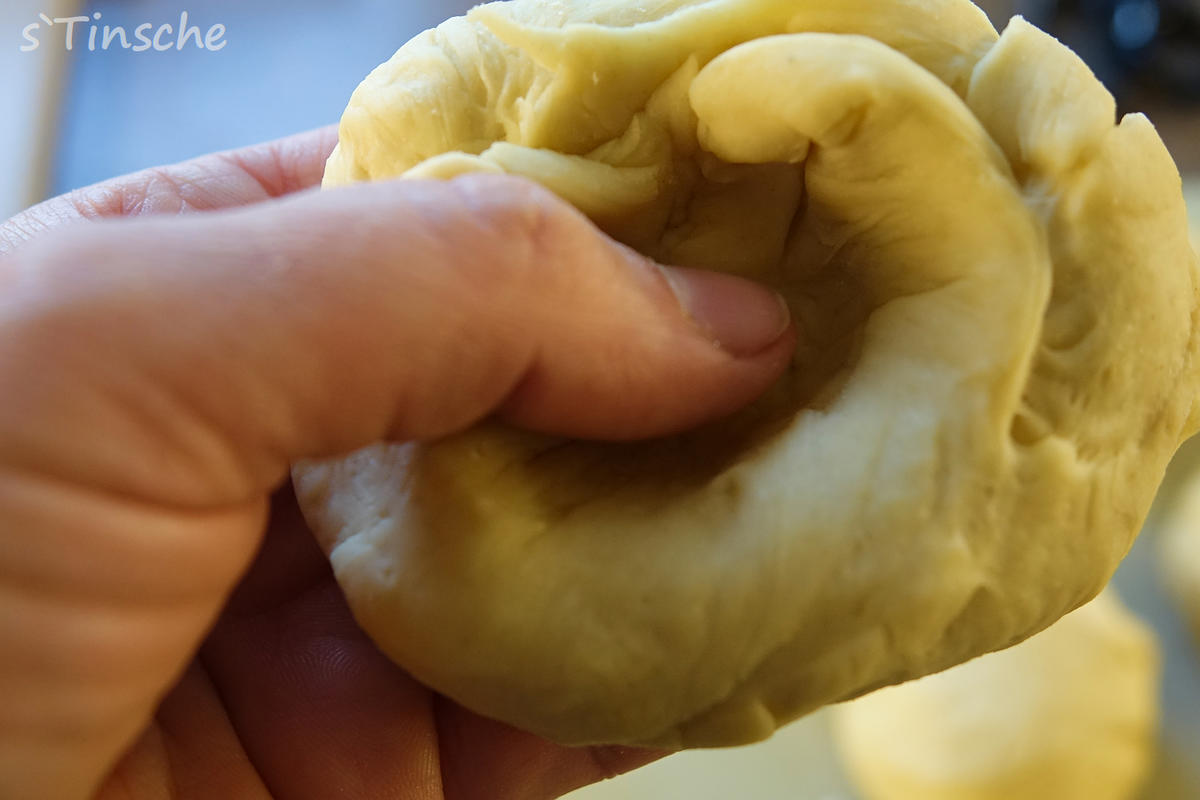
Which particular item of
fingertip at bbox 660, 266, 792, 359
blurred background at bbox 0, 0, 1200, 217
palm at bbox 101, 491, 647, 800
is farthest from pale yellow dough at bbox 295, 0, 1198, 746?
blurred background at bbox 0, 0, 1200, 217

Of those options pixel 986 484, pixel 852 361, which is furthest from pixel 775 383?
pixel 986 484

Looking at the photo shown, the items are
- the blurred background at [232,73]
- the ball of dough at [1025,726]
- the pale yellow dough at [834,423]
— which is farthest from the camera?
the blurred background at [232,73]

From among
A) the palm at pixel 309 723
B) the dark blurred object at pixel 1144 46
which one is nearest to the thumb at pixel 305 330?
the palm at pixel 309 723

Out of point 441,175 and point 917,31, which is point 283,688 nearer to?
point 441,175

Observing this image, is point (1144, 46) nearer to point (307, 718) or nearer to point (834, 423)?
point (834, 423)
